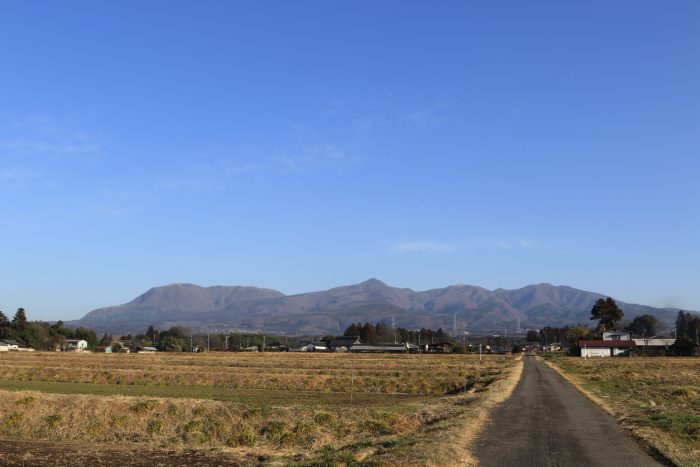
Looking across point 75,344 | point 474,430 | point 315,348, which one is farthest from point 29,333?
point 474,430

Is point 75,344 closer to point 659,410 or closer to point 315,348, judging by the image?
point 315,348

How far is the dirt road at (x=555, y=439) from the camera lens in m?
15.3

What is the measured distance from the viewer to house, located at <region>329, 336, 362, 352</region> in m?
180

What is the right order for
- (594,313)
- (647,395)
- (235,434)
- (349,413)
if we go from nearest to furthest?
(235,434) < (349,413) < (647,395) < (594,313)

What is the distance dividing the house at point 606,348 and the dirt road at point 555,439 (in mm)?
97769

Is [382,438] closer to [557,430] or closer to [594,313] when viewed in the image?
[557,430]

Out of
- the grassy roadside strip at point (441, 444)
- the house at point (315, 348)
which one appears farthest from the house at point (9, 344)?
the grassy roadside strip at point (441, 444)

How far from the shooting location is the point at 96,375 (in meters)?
52.8

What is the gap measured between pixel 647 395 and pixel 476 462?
2302 cm

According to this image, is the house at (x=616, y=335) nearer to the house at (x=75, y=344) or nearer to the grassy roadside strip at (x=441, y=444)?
the grassy roadside strip at (x=441, y=444)

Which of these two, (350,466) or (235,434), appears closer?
(350,466)

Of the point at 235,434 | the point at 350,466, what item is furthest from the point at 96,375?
the point at 350,466

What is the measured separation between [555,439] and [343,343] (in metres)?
169

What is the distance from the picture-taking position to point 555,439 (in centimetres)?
1833
